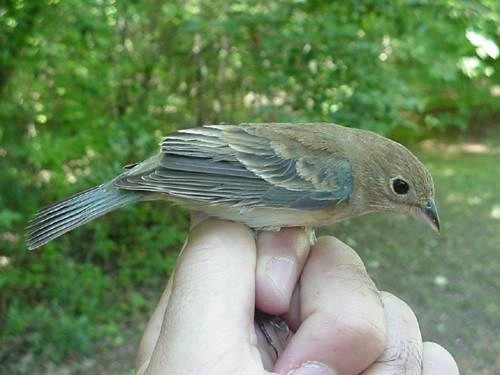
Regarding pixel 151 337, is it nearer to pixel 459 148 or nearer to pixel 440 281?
pixel 440 281

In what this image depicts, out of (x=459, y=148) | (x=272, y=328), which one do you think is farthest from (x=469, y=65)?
(x=272, y=328)

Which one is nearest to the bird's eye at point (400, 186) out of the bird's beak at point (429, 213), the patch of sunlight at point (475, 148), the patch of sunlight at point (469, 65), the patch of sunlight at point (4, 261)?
the bird's beak at point (429, 213)

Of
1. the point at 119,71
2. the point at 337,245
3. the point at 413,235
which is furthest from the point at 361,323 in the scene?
the point at 413,235

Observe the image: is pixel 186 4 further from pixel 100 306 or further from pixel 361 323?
pixel 361 323

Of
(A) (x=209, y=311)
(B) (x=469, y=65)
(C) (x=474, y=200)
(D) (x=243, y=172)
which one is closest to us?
(A) (x=209, y=311)

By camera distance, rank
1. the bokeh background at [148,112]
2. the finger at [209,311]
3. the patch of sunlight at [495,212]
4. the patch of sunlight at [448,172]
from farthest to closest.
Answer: the patch of sunlight at [448,172]
the patch of sunlight at [495,212]
the bokeh background at [148,112]
the finger at [209,311]

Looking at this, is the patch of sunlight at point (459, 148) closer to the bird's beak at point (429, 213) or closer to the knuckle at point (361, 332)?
the bird's beak at point (429, 213)
